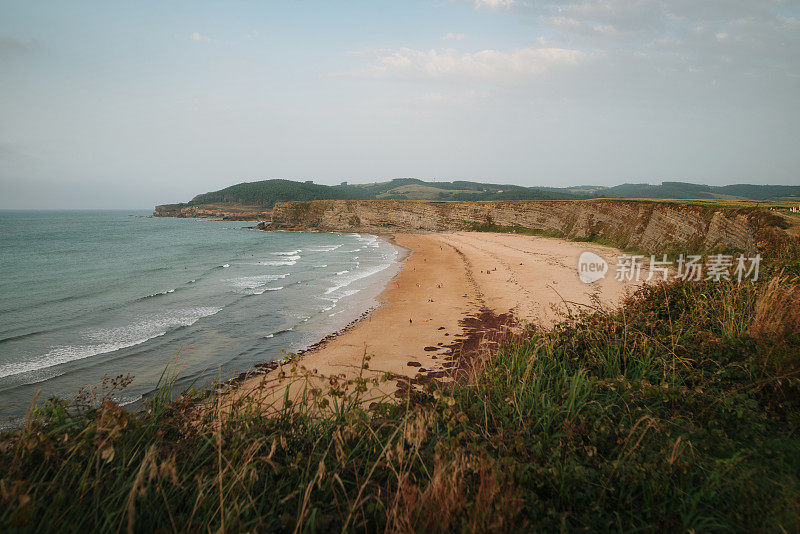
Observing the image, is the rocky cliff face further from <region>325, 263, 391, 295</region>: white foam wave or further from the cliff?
the cliff

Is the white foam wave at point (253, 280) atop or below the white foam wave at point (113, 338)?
below

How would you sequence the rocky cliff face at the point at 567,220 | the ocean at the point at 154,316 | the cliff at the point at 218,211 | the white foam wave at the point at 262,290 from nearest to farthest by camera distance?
the ocean at the point at 154,316
the rocky cliff face at the point at 567,220
the white foam wave at the point at 262,290
the cliff at the point at 218,211

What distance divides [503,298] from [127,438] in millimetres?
14964

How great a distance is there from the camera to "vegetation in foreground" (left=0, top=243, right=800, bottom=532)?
2.28 meters

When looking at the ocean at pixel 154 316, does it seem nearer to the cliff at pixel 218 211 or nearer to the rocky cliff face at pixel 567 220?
the rocky cliff face at pixel 567 220

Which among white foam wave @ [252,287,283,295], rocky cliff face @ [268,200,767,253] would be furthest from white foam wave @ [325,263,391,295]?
rocky cliff face @ [268,200,767,253]

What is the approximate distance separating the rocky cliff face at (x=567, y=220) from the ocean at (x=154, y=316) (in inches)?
677

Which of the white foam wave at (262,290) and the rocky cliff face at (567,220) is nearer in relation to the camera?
the rocky cliff face at (567,220)

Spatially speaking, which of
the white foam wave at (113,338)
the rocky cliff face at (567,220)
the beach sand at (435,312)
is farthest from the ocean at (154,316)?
the rocky cliff face at (567,220)

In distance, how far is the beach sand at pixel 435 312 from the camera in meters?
8.55

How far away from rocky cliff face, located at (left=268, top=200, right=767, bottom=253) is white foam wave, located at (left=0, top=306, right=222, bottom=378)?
21198 millimetres

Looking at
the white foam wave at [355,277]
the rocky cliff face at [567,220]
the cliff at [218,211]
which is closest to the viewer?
the rocky cliff face at [567,220]

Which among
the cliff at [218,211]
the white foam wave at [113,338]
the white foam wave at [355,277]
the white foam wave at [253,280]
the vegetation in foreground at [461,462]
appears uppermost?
the cliff at [218,211]

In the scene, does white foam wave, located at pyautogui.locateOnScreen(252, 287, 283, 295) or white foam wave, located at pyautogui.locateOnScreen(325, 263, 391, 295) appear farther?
white foam wave, located at pyautogui.locateOnScreen(325, 263, 391, 295)
